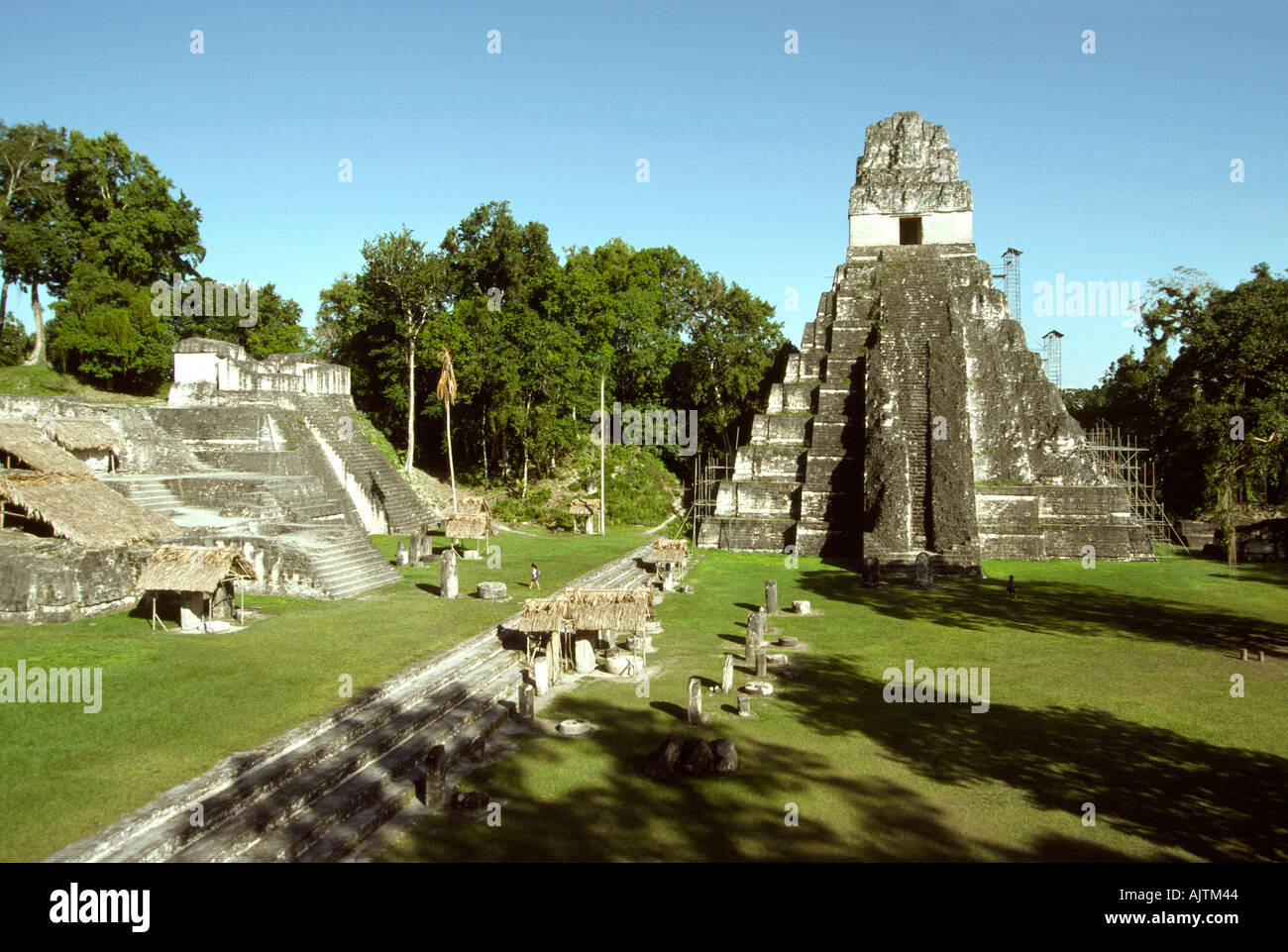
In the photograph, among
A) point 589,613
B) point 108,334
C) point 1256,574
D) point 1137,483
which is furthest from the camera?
point 1137,483

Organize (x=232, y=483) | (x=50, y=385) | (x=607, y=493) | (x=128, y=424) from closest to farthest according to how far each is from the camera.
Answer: (x=232, y=483)
(x=128, y=424)
(x=50, y=385)
(x=607, y=493)

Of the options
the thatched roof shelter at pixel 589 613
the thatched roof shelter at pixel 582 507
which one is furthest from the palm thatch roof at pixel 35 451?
the thatched roof shelter at pixel 582 507

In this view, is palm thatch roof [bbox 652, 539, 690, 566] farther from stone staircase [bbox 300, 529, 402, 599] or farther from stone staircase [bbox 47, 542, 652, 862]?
stone staircase [bbox 47, 542, 652, 862]

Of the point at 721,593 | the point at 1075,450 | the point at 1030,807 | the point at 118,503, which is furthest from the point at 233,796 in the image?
the point at 1075,450

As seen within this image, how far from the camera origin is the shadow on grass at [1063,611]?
16.0m

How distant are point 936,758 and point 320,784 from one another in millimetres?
7040

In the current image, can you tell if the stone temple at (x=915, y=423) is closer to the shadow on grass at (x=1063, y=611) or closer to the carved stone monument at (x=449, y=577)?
the shadow on grass at (x=1063, y=611)

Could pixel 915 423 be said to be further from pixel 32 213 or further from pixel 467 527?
pixel 32 213

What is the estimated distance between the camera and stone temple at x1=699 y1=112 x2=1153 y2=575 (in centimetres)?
2598

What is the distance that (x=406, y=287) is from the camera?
111 ft

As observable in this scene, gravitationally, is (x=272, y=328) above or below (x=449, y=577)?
above

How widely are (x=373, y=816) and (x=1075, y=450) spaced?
87.4 ft

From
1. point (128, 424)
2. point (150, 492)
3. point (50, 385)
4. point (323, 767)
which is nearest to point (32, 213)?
point (50, 385)

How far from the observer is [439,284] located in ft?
113
